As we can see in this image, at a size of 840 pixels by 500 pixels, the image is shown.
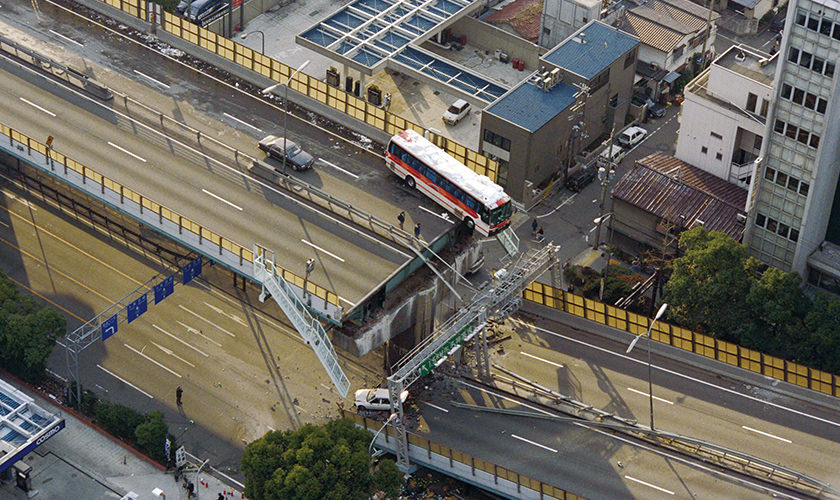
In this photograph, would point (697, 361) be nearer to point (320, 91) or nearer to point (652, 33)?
point (320, 91)

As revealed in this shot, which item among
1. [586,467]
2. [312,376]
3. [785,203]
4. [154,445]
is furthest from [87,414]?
[785,203]

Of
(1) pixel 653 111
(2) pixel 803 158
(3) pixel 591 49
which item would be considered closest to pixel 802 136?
(2) pixel 803 158

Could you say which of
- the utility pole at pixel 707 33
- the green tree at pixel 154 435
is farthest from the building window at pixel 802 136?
the green tree at pixel 154 435

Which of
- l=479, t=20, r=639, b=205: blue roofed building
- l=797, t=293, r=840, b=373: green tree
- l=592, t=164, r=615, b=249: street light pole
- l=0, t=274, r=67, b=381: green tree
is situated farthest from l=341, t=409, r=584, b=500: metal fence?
l=479, t=20, r=639, b=205: blue roofed building

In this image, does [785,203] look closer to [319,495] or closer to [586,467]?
[586,467]

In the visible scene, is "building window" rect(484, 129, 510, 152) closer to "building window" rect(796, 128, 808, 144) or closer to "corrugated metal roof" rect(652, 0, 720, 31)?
"building window" rect(796, 128, 808, 144)
